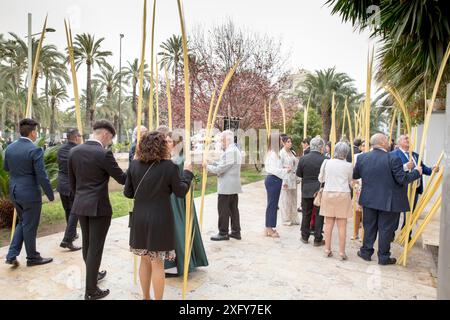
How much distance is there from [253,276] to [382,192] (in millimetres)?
2125

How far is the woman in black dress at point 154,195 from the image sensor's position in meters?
2.85

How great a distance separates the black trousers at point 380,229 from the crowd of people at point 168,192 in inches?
0.5

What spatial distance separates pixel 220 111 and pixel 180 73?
3512mm

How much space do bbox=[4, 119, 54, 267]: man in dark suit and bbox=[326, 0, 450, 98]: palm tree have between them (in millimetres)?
4961

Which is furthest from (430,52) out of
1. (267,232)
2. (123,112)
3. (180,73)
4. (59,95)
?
(123,112)

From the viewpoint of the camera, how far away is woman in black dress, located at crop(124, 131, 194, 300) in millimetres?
2852

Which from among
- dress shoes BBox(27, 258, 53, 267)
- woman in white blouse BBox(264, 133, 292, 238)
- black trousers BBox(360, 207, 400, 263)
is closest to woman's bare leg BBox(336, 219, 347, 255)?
black trousers BBox(360, 207, 400, 263)

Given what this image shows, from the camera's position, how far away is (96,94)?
41.9 metres

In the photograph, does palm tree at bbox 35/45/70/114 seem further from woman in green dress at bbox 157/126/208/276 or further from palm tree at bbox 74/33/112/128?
woman in green dress at bbox 157/126/208/276

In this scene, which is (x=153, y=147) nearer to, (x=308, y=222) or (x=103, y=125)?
(x=103, y=125)

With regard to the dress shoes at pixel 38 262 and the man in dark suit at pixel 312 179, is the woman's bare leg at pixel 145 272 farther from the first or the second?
the man in dark suit at pixel 312 179

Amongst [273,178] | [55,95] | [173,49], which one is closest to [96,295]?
[273,178]

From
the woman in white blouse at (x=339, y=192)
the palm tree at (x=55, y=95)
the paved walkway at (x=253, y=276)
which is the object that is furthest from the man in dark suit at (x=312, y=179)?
the palm tree at (x=55, y=95)
